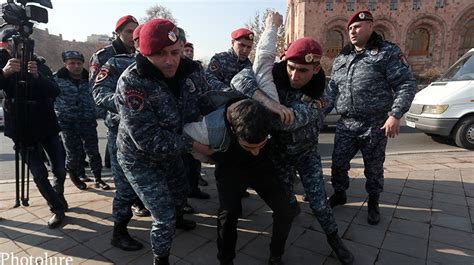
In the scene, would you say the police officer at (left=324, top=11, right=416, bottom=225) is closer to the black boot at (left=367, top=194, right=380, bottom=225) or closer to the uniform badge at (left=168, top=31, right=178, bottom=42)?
the black boot at (left=367, top=194, right=380, bottom=225)

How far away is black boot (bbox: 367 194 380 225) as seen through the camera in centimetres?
326

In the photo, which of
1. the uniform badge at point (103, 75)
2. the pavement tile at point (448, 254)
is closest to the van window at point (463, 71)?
the pavement tile at point (448, 254)

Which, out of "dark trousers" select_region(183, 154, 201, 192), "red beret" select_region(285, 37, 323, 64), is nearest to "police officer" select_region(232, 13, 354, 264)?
"red beret" select_region(285, 37, 323, 64)

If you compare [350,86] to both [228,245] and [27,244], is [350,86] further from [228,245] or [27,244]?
[27,244]

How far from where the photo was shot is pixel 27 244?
2918 mm

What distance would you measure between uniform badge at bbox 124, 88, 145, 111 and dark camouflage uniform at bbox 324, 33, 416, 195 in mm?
1796

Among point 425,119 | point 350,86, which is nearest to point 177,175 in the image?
point 350,86

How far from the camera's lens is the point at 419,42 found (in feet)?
101

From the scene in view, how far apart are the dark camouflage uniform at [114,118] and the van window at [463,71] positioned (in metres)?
7.17

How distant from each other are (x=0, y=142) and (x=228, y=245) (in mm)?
9329

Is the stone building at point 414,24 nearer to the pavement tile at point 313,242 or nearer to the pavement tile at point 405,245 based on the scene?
the pavement tile at point 405,245

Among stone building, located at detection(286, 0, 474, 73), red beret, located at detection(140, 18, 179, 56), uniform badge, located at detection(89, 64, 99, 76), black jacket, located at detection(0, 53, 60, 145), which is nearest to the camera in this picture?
red beret, located at detection(140, 18, 179, 56)

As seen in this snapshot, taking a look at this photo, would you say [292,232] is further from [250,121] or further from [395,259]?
[250,121]

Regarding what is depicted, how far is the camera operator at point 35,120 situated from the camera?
3.11 m
